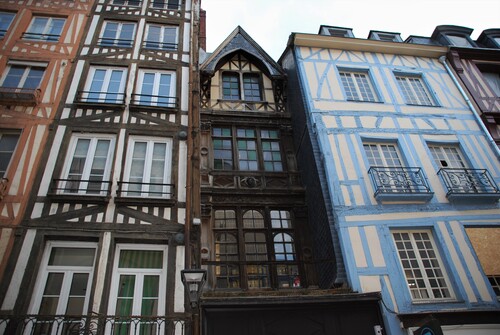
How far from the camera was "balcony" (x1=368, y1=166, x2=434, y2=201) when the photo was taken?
837 cm

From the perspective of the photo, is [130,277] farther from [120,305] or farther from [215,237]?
[215,237]

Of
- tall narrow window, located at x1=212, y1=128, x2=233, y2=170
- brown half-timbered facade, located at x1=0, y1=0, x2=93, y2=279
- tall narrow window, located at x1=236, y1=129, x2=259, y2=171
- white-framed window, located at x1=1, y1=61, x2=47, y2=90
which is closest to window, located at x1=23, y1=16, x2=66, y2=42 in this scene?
brown half-timbered facade, located at x1=0, y1=0, x2=93, y2=279

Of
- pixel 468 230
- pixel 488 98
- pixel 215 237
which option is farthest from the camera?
pixel 488 98

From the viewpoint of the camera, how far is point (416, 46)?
39.7 feet

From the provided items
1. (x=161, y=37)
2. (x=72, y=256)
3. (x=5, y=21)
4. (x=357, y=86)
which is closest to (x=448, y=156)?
(x=357, y=86)

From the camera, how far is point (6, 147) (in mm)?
7988

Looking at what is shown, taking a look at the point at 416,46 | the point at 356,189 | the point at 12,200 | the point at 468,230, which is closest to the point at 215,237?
the point at 356,189

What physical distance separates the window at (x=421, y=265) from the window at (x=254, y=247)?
2.55m

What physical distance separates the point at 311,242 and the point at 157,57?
6827 millimetres

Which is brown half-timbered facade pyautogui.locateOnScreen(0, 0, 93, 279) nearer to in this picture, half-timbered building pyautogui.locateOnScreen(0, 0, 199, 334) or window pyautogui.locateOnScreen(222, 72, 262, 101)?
half-timbered building pyautogui.locateOnScreen(0, 0, 199, 334)

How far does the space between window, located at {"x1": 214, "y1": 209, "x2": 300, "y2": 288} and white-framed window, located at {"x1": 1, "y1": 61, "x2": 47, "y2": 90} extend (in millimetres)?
5969

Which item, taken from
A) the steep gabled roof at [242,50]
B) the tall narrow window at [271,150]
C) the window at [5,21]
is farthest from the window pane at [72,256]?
the window at [5,21]

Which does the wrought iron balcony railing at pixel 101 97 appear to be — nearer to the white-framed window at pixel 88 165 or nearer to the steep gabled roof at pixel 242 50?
the white-framed window at pixel 88 165

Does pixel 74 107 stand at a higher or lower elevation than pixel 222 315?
higher
